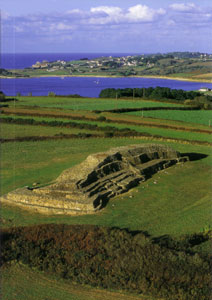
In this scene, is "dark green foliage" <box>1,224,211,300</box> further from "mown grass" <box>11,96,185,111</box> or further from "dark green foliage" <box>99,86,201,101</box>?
"dark green foliage" <box>99,86,201,101</box>

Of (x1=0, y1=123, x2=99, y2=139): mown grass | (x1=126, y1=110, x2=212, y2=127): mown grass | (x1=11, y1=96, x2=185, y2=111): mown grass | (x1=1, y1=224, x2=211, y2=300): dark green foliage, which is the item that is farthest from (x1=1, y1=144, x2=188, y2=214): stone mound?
(x1=11, y1=96, x2=185, y2=111): mown grass

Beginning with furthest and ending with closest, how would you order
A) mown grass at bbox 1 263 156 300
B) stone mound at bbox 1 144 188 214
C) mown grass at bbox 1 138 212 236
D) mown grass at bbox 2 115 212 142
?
1. mown grass at bbox 2 115 212 142
2. stone mound at bbox 1 144 188 214
3. mown grass at bbox 1 138 212 236
4. mown grass at bbox 1 263 156 300

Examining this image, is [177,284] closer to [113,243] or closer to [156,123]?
[113,243]

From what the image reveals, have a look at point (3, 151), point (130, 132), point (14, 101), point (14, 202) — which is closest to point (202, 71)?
point (14, 101)

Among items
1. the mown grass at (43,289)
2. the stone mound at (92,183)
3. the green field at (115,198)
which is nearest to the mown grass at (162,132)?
the green field at (115,198)

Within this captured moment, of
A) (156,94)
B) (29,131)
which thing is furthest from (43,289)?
(156,94)

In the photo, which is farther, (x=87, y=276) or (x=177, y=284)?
(x=87, y=276)

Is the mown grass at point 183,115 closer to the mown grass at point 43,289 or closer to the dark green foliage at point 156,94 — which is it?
the dark green foliage at point 156,94
